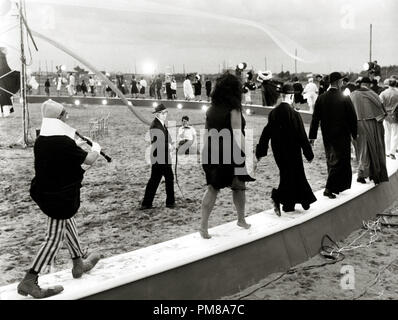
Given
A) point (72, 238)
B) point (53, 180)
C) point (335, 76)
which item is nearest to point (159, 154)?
point (335, 76)

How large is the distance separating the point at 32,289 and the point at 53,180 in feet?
2.74

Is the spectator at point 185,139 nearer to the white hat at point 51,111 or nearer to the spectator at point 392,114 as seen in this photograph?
the spectator at point 392,114

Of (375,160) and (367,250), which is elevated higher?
(375,160)

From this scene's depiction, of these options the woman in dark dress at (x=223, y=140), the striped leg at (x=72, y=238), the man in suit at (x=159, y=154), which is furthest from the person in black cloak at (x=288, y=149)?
the striped leg at (x=72, y=238)

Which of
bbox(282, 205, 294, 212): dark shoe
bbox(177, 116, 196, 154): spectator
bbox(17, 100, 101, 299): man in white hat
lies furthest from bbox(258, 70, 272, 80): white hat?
bbox(177, 116, 196, 154): spectator

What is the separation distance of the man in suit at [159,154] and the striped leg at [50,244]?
398 cm

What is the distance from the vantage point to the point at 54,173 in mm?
3906

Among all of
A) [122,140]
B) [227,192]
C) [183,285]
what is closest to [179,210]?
[227,192]

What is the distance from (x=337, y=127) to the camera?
23.2 feet

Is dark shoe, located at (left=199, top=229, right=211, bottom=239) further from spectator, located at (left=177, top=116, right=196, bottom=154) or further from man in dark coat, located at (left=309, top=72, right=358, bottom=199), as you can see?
spectator, located at (left=177, top=116, right=196, bottom=154)

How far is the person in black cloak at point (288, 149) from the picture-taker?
596cm

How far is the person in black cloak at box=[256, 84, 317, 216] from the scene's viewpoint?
235 inches
